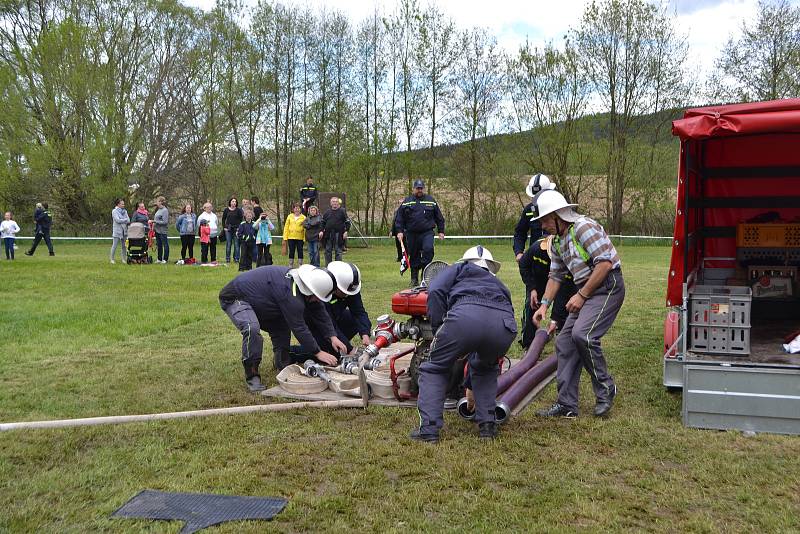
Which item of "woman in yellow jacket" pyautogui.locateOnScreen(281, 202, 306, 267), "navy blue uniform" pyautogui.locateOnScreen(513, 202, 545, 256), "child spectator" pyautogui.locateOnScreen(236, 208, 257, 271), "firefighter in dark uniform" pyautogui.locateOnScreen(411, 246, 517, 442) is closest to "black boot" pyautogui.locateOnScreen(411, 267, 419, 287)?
"navy blue uniform" pyautogui.locateOnScreen(513, 202, 545, 256)

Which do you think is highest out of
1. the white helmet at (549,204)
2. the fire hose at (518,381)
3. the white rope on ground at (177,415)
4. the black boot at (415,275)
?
the white helmet at (549,204)

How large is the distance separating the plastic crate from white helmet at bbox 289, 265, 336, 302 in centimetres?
335

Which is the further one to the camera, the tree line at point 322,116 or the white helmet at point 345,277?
the tree line at point 322,116

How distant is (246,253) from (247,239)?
388 mm

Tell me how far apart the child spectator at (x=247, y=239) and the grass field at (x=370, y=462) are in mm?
9962

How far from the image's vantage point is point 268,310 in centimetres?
693

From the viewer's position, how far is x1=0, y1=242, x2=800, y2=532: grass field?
3.87 meters

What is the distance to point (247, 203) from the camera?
18.5 m

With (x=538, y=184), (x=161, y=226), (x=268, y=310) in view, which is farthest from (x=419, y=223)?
(x=161, y=226)

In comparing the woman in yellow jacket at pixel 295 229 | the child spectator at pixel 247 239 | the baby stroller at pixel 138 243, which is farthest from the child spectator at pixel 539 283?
the baby stroller at pixel 138 243

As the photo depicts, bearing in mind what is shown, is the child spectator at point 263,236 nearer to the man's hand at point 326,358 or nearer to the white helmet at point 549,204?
the man's hand at point 326,358

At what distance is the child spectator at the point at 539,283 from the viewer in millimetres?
7551

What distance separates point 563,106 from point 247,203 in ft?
67.2

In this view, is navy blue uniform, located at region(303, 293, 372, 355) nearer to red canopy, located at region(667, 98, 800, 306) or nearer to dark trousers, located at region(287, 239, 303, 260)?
red canopy, located at region(667, 98, 800, 306)
